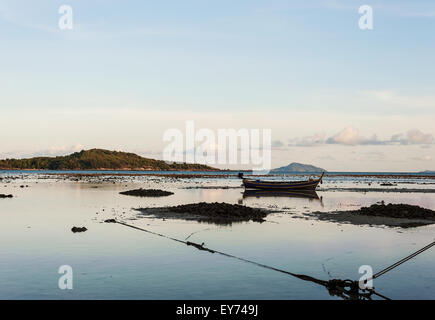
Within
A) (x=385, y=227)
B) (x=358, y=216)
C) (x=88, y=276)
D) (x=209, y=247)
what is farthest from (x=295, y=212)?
(x=88, y=276)

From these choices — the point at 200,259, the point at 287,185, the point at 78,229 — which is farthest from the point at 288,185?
the point at 200,259

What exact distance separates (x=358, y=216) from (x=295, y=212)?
5580mm

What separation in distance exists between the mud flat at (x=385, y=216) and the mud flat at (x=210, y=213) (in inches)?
209

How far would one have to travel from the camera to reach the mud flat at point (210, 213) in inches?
1222

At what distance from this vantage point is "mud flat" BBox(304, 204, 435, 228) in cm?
3008

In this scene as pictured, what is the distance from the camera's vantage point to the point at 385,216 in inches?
1321

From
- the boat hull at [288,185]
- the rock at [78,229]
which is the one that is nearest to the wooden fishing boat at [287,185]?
the boat hull at [288,185]

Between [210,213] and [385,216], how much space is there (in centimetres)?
1447

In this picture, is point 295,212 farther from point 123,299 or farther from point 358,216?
point 123,299

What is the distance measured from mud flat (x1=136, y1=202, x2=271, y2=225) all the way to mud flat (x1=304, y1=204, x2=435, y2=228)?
17.4ft

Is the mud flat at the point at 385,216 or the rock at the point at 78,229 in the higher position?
the rock at the point at 78,229

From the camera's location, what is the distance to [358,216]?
33344 mm

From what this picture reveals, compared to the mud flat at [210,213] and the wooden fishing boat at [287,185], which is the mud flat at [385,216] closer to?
the mud flat at [210,213]

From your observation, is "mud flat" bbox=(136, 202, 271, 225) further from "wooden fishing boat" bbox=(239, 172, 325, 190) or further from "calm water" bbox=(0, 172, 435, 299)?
"wooden fishing boat" bbox=(239, 172, 325, 190)
